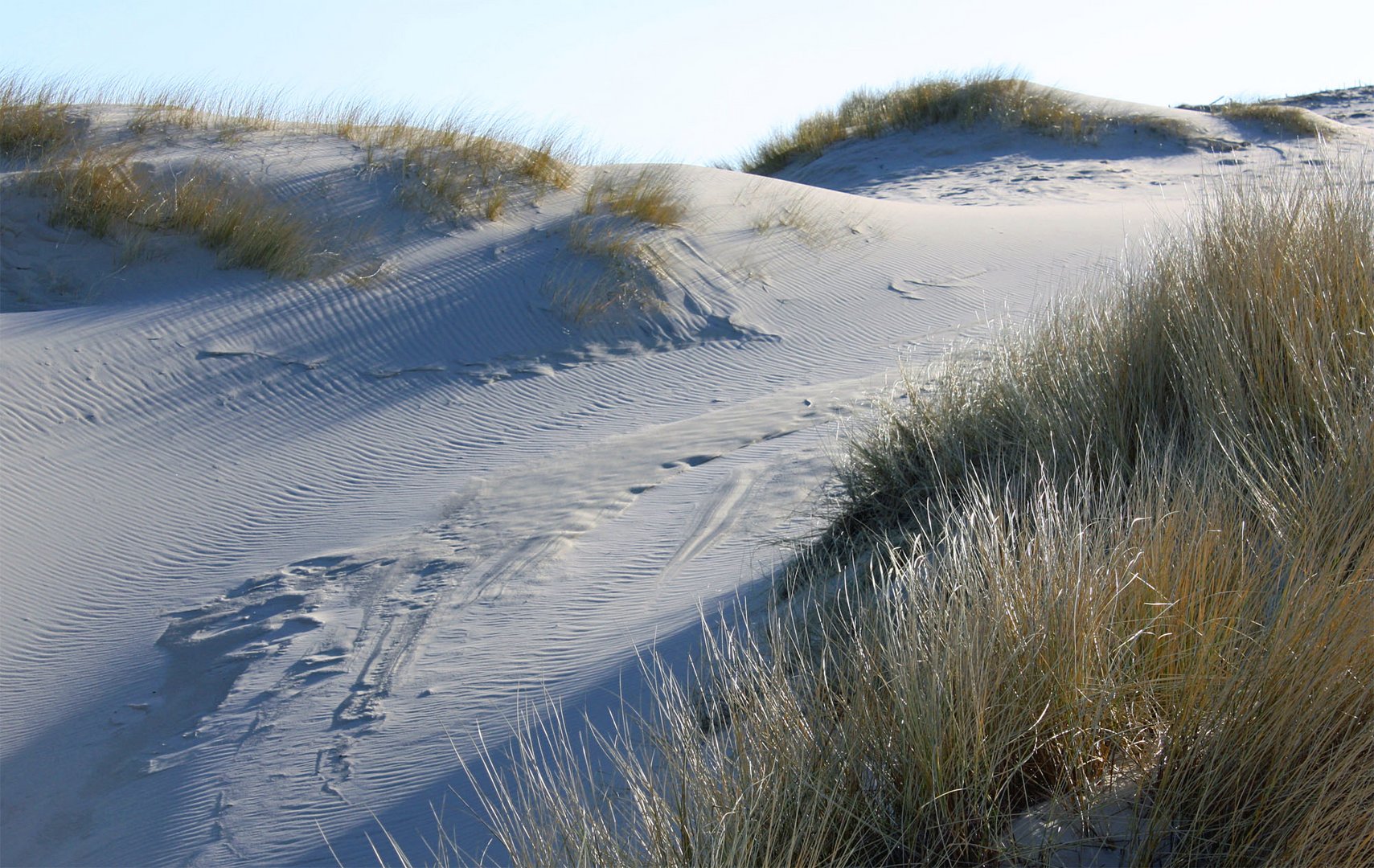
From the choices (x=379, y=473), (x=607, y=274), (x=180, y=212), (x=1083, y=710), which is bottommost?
(x=379, y=473)

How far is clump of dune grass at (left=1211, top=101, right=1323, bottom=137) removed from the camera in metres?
18.5

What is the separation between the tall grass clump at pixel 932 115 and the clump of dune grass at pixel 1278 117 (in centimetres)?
→ 287

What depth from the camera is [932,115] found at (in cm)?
1992

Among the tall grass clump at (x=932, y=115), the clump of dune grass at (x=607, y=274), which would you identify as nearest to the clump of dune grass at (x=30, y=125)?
the clump of dune grass at (x=607, y=274)

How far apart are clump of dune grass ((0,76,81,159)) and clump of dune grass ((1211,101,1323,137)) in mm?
18459

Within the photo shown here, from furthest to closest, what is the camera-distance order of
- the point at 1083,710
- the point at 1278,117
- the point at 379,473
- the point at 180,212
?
the point at 1278,117, the point at 180,212, the point at 379,473, the point at 1083,710

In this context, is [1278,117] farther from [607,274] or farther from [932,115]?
[607,274]

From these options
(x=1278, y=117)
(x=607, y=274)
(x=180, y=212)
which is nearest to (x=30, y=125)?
(x=180, y=212)

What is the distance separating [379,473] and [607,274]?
11.0ft

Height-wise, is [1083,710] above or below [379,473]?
above

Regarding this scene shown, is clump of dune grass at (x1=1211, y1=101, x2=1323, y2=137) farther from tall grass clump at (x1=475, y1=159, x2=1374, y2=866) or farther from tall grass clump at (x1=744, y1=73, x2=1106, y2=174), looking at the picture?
tall grass clump at (x1=475, y1=159, x2=1374, y2=866)

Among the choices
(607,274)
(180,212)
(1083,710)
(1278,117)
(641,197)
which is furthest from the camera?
(1278,117)

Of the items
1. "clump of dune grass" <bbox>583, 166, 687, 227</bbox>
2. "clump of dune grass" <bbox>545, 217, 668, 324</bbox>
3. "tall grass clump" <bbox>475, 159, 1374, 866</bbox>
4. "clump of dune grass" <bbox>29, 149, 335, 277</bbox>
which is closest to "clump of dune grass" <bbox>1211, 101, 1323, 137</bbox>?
"clump of dune grass" <bbox>583, 166, 687, 227</bbox>

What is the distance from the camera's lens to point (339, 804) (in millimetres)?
Result: 3461
